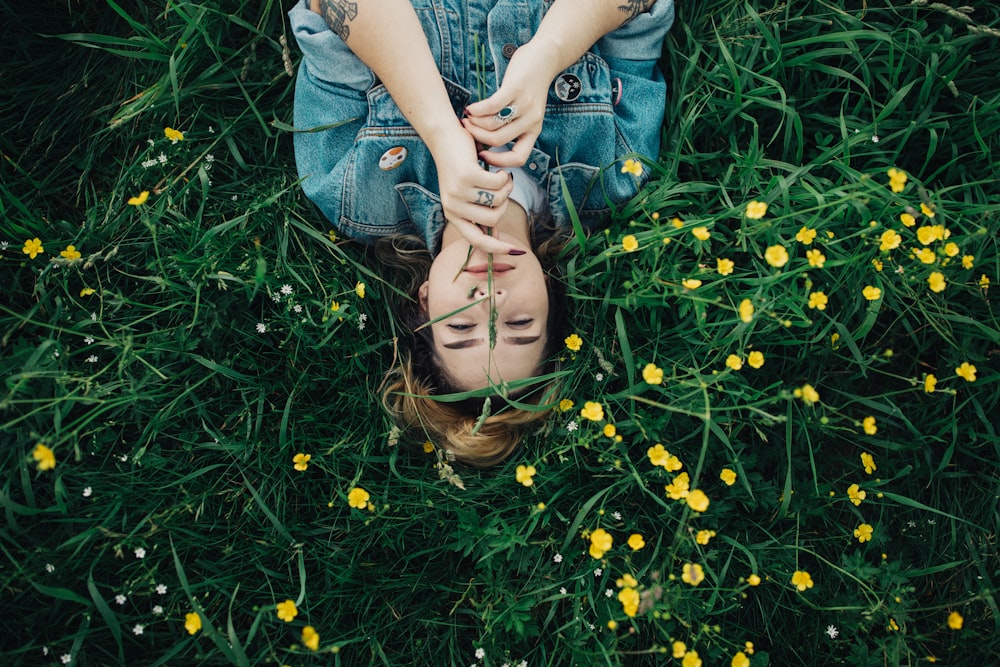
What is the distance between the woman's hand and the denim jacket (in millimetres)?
239

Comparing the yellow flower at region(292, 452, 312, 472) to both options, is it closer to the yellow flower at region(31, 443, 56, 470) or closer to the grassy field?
the grassy field

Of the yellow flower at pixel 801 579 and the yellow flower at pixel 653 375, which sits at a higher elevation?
the yellow flower at pixel 653 375

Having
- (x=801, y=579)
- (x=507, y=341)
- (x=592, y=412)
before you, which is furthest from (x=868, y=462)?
(x=507, y=341)

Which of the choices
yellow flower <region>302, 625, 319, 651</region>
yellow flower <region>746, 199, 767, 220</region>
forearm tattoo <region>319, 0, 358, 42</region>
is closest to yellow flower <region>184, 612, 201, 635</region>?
yellow flower <region>302, 625, 319, 651</region>

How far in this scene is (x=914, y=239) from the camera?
2.22 metres

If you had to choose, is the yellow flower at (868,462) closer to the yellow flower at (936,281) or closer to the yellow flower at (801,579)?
the yellow flower at (801,579)

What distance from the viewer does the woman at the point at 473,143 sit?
2318 mm

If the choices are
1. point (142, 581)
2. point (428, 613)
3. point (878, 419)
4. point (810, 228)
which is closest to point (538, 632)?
point (428, 613)

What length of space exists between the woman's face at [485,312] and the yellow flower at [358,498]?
0.57m

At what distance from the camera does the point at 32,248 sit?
247 centimetres

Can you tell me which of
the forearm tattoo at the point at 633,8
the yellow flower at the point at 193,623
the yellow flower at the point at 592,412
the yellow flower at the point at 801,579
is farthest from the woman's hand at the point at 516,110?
the yellow flower at the point at 193,623

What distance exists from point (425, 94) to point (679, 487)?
1690mm

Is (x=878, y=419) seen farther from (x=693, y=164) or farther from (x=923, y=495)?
(x=693, y=164)

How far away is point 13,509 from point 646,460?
2268 millimetres
